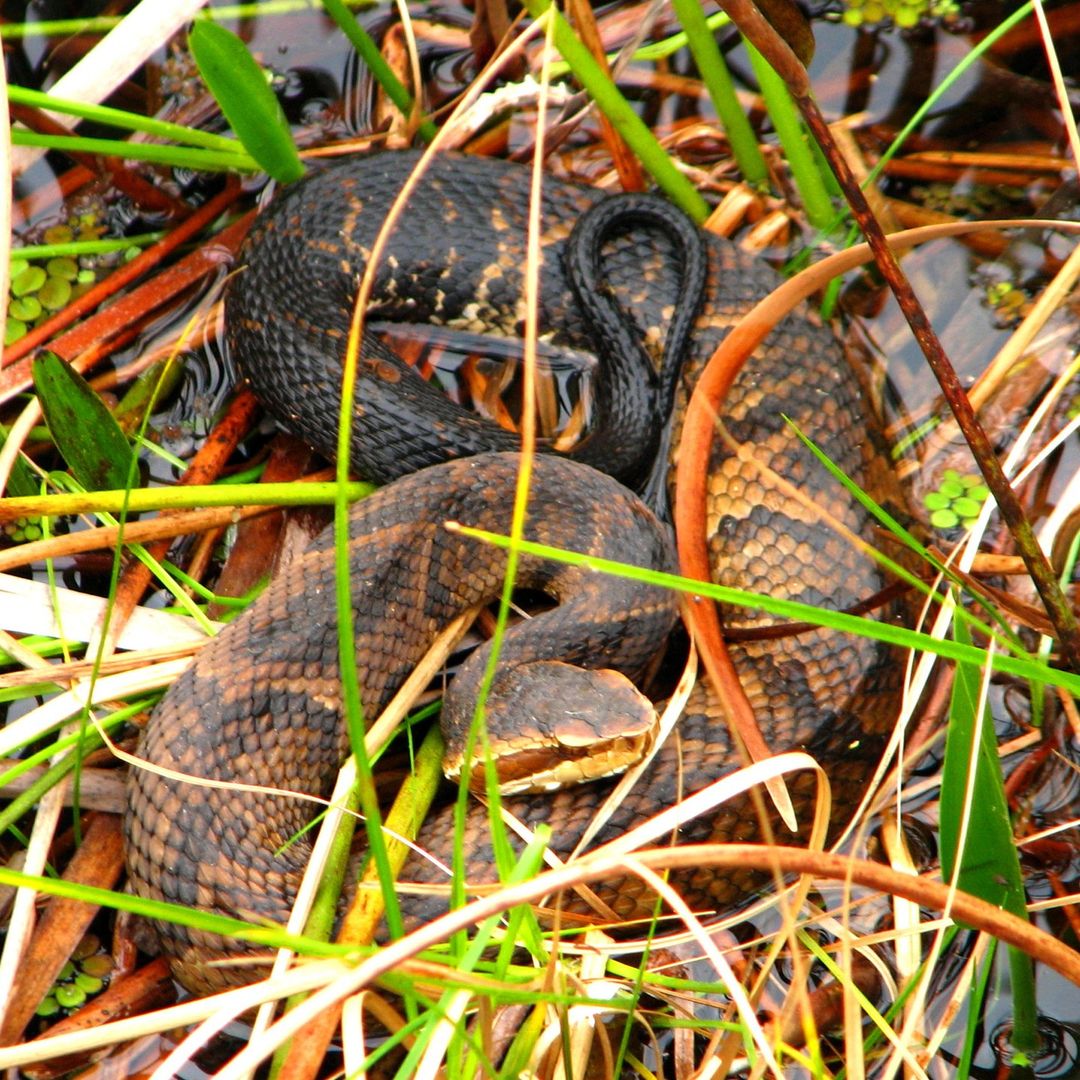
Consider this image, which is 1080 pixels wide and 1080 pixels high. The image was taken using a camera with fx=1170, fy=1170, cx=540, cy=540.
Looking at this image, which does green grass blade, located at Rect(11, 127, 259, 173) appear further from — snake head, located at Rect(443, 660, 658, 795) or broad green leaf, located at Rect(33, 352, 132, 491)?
snake head, located at Rect(443, 660, 658, 795)

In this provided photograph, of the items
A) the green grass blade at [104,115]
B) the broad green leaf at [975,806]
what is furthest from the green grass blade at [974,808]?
the green grass blade at [104,115]

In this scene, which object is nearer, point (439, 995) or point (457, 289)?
point (439, 995)

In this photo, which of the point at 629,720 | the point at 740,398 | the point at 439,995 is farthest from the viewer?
the point at 740,398

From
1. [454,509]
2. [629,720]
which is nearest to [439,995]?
[629,720]

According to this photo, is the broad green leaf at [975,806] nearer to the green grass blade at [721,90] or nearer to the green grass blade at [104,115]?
the green grass blade at [721,90]

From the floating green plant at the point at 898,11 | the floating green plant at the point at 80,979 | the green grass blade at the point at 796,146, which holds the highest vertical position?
the floating green plant at the point at 898,11

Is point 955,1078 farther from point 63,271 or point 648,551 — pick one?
point 63,271

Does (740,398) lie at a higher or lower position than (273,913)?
higher
